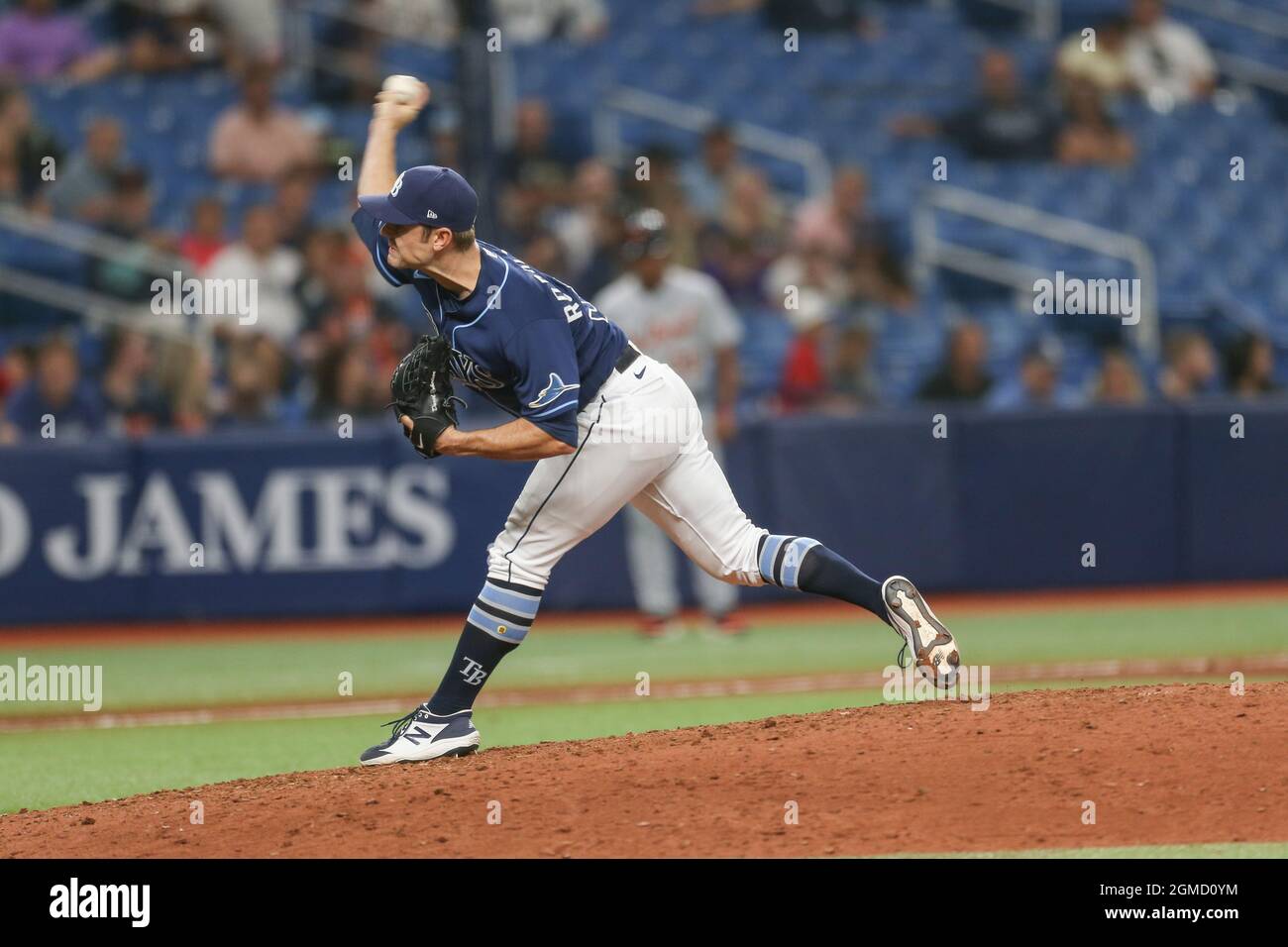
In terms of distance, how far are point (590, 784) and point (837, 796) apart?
747 millimetres

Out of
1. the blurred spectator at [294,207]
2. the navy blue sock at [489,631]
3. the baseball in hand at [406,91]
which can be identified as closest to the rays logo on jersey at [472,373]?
the navy blue sock at [489,631]

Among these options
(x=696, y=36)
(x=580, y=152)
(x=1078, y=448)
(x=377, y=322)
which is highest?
(x=696, y=36)

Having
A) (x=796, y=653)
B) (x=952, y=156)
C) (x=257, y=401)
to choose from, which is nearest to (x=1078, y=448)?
(x=796, y=653)

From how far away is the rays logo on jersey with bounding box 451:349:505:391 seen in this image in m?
5.97

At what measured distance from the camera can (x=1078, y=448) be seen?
11906 mm

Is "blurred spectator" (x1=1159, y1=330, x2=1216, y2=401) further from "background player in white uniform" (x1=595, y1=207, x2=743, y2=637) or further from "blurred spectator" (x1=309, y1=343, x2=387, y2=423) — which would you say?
"blurred spectator" (x1=309, y1=343, x2=387, y2=423)

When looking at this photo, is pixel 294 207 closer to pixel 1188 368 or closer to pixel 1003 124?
pixel 1003 124

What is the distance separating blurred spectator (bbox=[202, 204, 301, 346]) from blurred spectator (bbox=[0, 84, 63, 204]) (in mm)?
1584

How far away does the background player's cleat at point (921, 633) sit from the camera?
607 cm

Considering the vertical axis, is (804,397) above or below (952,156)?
below

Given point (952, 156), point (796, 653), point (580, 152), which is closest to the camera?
point (796, 653)

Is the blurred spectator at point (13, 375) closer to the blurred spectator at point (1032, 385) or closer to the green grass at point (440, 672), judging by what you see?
the green grass at point (440, 672)

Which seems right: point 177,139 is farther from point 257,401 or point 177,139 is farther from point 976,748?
point 976,748

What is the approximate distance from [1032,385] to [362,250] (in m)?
4.68
